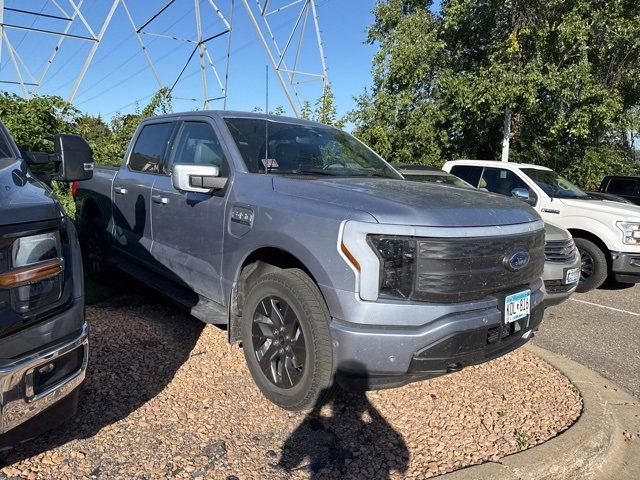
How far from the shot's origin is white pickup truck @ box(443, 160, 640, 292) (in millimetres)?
6605

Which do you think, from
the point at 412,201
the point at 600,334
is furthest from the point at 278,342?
the point at 600,334

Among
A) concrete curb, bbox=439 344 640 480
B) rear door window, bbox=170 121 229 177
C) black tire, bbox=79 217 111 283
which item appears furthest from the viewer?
black tire, bbox=79 217 111 283

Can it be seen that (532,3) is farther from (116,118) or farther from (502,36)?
(116,118)

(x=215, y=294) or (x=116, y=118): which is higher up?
(x=116, y=118)

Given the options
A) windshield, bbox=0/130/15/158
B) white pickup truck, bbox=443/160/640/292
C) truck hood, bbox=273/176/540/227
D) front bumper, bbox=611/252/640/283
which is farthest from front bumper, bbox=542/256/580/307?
windshield, bbox=0/130/15/158

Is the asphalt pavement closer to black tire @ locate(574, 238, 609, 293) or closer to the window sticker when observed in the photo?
black tire @ locate(574, 238, 609, 293)

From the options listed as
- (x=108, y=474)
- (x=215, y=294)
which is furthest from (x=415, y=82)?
(x=108, y=474)

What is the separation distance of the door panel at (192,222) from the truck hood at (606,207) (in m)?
5.52

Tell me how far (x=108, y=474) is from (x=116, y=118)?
1327 centimetres

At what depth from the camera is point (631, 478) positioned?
9.20 ft

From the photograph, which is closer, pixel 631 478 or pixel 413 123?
pixel 631 478

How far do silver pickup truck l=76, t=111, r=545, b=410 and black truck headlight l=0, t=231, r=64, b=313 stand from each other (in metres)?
1.22

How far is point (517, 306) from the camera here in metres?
2.89

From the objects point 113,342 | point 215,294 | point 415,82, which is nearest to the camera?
point 215,294
